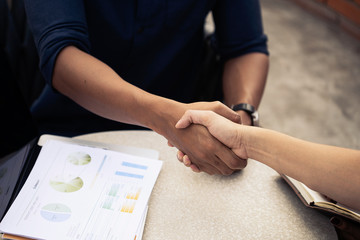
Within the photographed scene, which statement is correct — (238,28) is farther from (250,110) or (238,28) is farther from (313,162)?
(313,162)

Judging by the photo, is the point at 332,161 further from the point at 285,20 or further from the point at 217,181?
the point at 285,20

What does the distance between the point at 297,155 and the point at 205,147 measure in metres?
0.23

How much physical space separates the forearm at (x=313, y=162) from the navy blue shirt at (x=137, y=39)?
0.45 m

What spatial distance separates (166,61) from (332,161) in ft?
2.05

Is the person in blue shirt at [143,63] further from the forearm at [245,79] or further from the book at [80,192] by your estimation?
the book at [80,192]

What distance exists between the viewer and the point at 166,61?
122cm

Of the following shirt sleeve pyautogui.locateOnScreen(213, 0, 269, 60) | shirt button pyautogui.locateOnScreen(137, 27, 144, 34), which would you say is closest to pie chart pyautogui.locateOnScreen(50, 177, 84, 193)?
shirt button pyautogui.locateOnScreen(137, 27, 144, 34)

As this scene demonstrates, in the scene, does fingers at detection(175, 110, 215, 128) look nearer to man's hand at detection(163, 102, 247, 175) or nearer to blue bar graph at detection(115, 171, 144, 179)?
man's hand at detection(163, 102, 247, 175)

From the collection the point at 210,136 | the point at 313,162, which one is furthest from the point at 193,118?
the point at 313,162

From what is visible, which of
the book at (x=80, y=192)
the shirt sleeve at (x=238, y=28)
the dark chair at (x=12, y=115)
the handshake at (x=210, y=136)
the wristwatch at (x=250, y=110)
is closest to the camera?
the book at (x=80, y=192)

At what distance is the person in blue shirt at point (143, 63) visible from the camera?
3.13ft

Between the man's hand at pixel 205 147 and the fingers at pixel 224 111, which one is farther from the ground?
the fingers at pixel 224 111

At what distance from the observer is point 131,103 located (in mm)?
953

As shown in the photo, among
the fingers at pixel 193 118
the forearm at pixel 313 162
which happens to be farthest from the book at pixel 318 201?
the fingers at pixel 193 118
